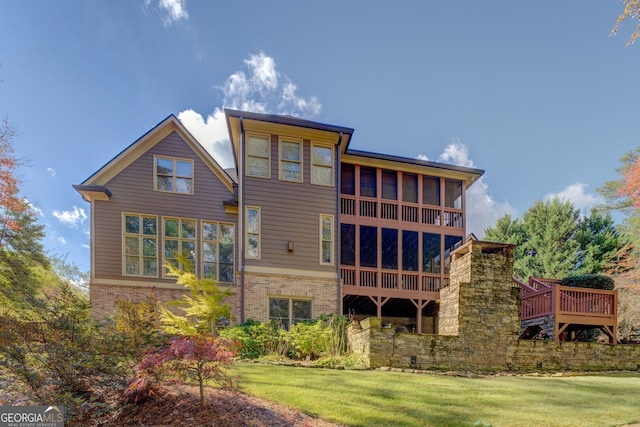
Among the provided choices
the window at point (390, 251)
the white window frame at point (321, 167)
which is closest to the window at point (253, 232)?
the white window frame at point (321, 167)

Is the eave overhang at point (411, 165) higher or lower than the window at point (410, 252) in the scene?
higher

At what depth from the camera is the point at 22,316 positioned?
19.9 feet

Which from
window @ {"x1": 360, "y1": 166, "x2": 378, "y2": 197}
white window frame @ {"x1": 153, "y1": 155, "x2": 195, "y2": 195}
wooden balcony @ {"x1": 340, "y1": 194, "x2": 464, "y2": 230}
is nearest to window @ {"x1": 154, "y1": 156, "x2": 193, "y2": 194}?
white window frame @ {"x1": 153, "y1": 155, "x2": 195, "y2": 195}

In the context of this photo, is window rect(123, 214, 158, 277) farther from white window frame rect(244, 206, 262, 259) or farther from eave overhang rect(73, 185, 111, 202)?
white window frame rect(244, 206, 262, 259)

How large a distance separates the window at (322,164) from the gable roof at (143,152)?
3.53 metres

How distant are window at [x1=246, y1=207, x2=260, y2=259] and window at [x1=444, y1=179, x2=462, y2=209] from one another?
9.70 metres

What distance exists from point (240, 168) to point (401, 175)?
741 centimetres

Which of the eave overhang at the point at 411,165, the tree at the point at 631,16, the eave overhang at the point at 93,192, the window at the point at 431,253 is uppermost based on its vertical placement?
the tree at the point at 631,16

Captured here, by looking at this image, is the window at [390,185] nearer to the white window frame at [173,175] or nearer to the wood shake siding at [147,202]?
the wood shake siding at [147,202]

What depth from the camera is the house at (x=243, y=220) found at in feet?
41.3

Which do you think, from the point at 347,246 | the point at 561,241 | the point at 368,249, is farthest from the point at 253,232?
the point at 561,241

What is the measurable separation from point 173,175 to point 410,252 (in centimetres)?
1153

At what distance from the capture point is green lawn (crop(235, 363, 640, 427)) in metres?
5.11

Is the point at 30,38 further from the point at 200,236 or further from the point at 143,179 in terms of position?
the point at 200,236
